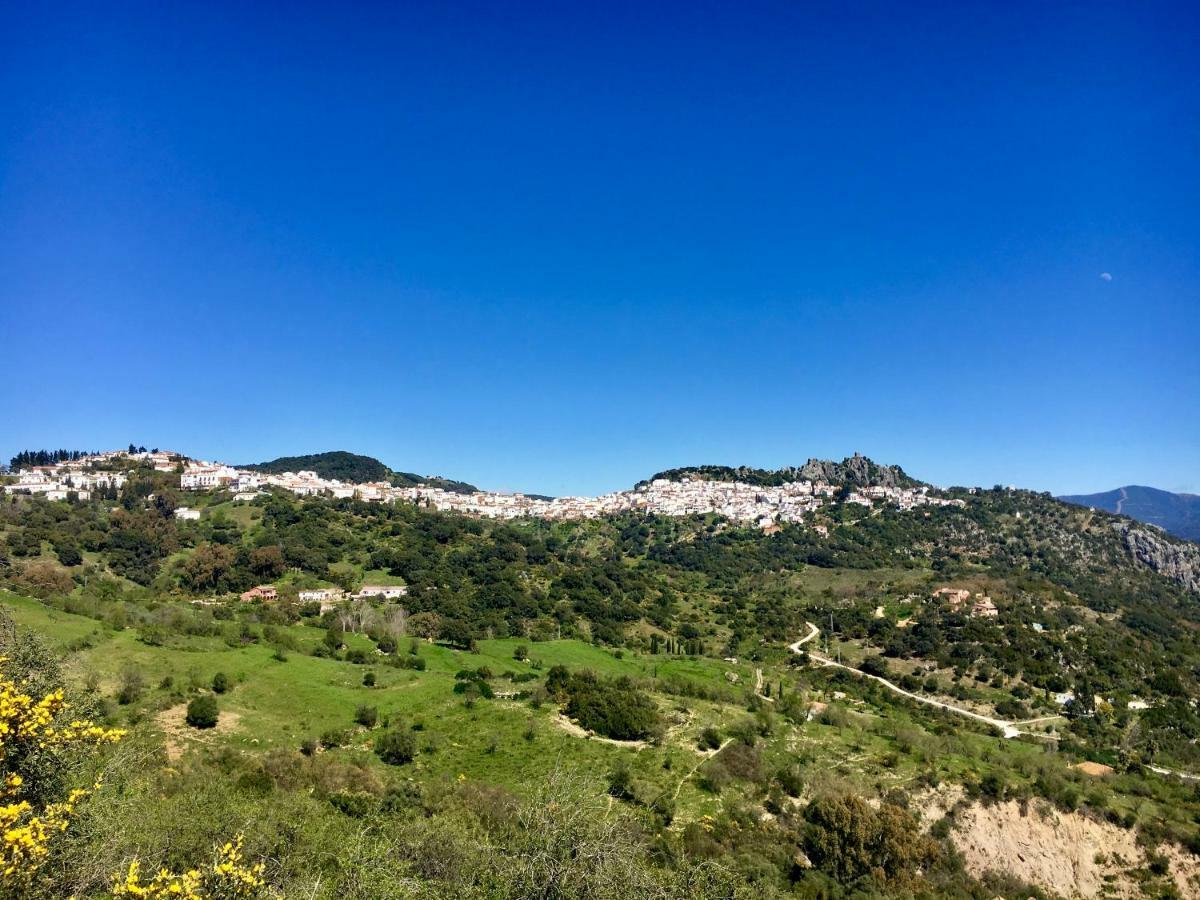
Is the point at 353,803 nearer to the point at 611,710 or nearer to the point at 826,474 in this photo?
the point at 611,710

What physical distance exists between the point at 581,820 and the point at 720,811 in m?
17.1

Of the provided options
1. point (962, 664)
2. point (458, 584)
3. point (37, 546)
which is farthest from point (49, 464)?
point (962, 664)

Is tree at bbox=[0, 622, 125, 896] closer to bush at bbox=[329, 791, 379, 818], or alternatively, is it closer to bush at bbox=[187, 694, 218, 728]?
bush at bbox=[329, 791, 379, 818]

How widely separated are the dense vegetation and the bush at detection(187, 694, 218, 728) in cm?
29

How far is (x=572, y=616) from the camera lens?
230 feet

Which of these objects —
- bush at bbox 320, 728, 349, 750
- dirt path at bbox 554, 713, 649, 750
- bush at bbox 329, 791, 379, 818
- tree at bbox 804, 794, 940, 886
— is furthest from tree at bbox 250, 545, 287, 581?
tree at bbox 804, 794, 940, 886

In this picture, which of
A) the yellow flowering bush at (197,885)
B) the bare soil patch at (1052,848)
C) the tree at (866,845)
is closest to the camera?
the yellow flowering bush at (197,885)

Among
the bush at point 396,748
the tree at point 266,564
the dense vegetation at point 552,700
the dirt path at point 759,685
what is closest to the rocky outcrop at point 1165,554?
the dense vegetation at point 552,700

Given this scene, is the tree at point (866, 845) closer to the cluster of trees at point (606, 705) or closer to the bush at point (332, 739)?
the cluster of trees at point (606, 705)

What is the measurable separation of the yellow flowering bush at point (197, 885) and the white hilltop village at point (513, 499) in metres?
90.9

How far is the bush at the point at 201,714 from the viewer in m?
26.9

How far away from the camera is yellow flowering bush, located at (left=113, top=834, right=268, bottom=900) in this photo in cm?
724

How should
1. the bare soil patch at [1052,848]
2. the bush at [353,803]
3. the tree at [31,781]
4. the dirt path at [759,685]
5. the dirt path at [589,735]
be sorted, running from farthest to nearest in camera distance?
the dirt path at [759,685] → the dirt path at [589,735] → the bare soil patch at [1052,848] → the bush at [353,803] → the tree at [31,781]

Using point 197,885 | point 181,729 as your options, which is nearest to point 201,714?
point 181,729
